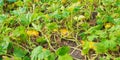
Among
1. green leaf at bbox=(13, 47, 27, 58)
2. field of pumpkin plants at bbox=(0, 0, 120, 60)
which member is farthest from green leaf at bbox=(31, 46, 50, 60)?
green leaf at bbox=(13, 47, 27, 58)

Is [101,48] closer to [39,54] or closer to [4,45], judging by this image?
[39,54]

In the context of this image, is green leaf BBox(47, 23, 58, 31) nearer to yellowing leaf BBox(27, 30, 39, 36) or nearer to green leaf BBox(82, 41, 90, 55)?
yellowing leaf BBox(27, 30, 39, 36)

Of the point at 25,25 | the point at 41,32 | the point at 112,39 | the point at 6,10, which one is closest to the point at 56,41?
the point at 41,32

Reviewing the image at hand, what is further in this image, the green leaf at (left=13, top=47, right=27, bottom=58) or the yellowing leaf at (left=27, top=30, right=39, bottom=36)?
the yellowing leaf at (left=27, top=30, right=39, bottom=36)

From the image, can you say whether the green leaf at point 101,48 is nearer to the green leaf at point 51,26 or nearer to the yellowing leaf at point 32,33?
the green leaf at point 51,26

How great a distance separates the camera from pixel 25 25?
190 centimetres

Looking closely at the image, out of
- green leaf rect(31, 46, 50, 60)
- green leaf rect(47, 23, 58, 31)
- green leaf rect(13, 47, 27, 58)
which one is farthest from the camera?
green leaf rect(47, 23, 58, 31)

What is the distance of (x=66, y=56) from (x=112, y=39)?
286 mm

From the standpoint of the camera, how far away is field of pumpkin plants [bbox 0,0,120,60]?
1582 mm

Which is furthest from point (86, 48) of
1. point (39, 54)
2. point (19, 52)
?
point (19, 52)

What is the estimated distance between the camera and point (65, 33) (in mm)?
1838

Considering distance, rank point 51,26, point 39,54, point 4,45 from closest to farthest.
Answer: point 39,54 < point 4,45 < point 51,26

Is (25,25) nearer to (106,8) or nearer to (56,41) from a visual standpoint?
(56,41)

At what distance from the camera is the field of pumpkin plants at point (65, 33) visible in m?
1.58
